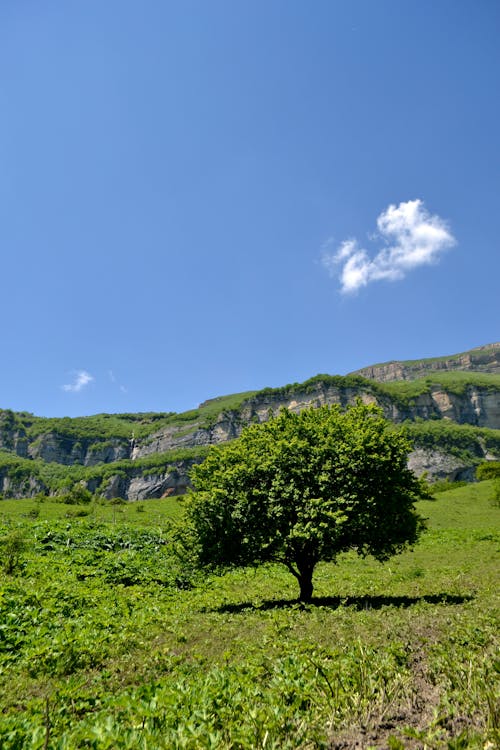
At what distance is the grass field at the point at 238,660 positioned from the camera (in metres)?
6.02

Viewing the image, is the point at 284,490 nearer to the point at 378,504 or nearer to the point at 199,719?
the point at 378,504

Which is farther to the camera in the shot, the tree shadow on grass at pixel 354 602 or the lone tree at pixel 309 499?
the lone tree at pixel 309 499

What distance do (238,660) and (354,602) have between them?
1190cm

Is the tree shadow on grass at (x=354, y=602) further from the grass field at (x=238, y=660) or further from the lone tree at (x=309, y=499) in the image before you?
the lone tree at (x=309, y=499)

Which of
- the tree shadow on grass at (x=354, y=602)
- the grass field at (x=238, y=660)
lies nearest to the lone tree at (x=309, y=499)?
the tree shadow on grass at (x=354, y=602)

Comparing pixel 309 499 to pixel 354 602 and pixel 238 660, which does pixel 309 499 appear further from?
pixel 238 660

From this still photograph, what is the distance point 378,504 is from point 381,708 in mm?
14813

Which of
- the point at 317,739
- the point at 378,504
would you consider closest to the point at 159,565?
the point at 378,504

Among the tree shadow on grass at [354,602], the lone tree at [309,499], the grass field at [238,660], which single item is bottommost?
the tree shadow on grass at [354,602]

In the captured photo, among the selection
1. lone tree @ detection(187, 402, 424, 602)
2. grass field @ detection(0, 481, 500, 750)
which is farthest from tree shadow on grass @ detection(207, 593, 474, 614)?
lone tree @ detection(187, 402, 424, 602)

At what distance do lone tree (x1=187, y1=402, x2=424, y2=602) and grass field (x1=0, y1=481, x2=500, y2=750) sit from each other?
8.95 ft

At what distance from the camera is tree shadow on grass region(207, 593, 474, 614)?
62.0ft

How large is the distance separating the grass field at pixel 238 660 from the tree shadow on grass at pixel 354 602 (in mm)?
180

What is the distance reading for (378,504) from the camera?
2044 cm
